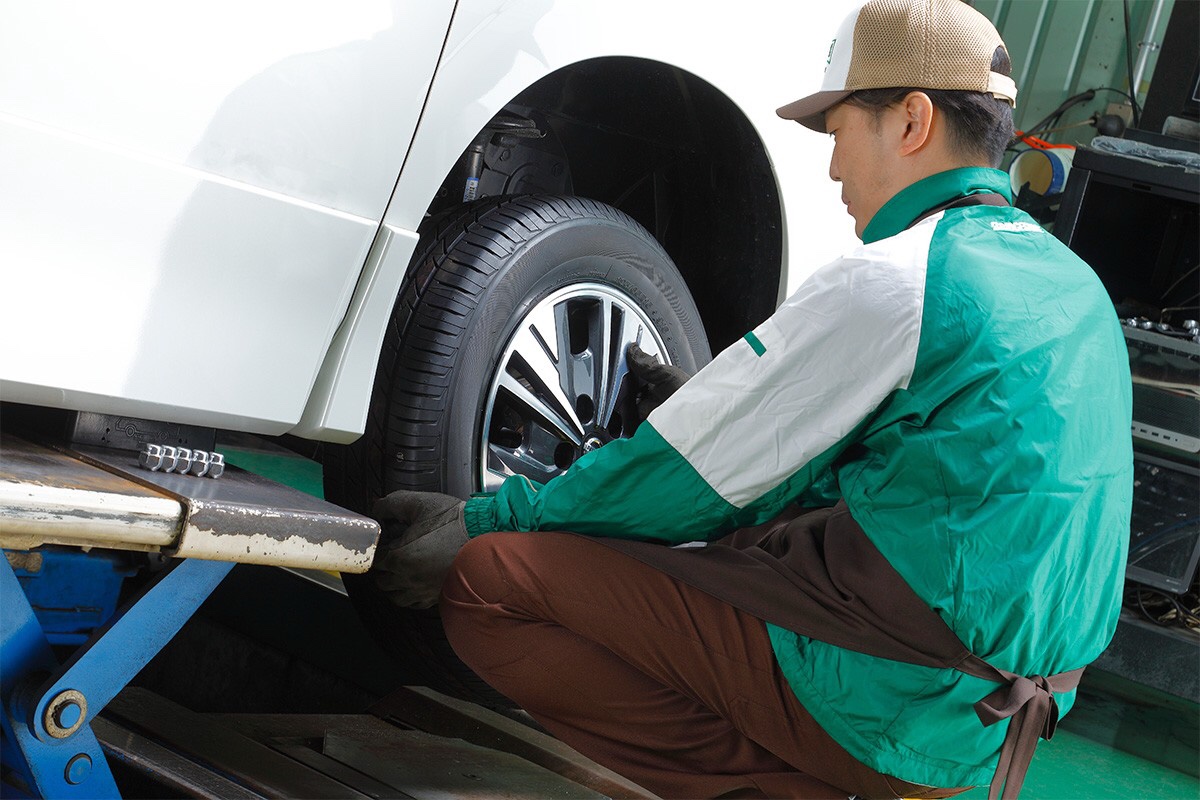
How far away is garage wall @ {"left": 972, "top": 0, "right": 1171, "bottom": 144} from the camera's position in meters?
5.32

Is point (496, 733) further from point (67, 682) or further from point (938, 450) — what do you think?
point (938, 450)

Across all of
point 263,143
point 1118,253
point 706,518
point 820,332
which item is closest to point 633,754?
point 706,518

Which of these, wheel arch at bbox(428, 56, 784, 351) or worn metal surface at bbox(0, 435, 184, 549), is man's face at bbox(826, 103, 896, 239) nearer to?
wheel arch at bbox(428, 56, 784, 351)

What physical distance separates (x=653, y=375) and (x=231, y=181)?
87 cm

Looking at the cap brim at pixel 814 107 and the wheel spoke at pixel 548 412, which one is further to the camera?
the wheel spoke at pixel 548 412

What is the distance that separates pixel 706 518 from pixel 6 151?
0.91m

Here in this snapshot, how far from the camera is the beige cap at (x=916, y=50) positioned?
1564 millimetres

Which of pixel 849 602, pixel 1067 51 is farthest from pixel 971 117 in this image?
pixel 1067 51

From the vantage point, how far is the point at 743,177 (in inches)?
89.9

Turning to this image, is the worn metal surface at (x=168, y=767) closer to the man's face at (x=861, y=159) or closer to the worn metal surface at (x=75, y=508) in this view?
the worn metal surface at (x=75, y=508)

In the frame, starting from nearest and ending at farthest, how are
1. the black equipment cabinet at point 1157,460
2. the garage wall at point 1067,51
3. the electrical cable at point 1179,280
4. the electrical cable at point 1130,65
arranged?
the black equipment cabinet at point 1157,460
the electrical cable at point 1179,280
the electrical cable at point 1130,65
the garage wall at point 1067,51

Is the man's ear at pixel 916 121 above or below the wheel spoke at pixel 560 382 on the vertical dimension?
above

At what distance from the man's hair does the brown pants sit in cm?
69

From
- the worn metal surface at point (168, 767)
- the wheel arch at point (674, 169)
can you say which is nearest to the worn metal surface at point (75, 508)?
the worn metal surface at point (168, 767)
